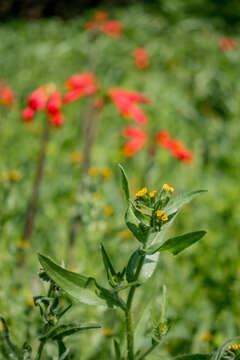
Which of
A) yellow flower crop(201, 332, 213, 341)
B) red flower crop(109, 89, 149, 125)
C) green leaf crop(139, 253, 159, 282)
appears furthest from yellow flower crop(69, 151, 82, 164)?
green leaf crop(139, 253, 159, 282)

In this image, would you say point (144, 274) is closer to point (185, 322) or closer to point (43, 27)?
point (185, 322)

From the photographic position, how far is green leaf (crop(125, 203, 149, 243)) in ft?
2.20

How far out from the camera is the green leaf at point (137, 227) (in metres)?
0.67

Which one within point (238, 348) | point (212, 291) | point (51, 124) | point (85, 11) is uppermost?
point (238, 348)

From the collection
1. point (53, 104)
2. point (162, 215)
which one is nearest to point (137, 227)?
point (162, 215)

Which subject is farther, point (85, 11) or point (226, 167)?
point (85, 11)

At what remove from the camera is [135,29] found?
6.46 meters

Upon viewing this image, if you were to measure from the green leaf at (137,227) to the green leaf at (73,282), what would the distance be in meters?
0.10

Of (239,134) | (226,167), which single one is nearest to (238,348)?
(226,167)

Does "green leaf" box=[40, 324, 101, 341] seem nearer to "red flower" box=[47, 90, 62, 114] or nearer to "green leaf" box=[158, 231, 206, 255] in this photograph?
"green leaf" box=[158, 231, 206, 255]

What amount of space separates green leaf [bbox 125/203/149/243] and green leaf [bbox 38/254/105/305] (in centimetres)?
10

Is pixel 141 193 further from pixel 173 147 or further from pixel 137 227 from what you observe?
pixel 173 147

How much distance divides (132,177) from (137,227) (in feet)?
6.65

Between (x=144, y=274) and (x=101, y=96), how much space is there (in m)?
1.14
